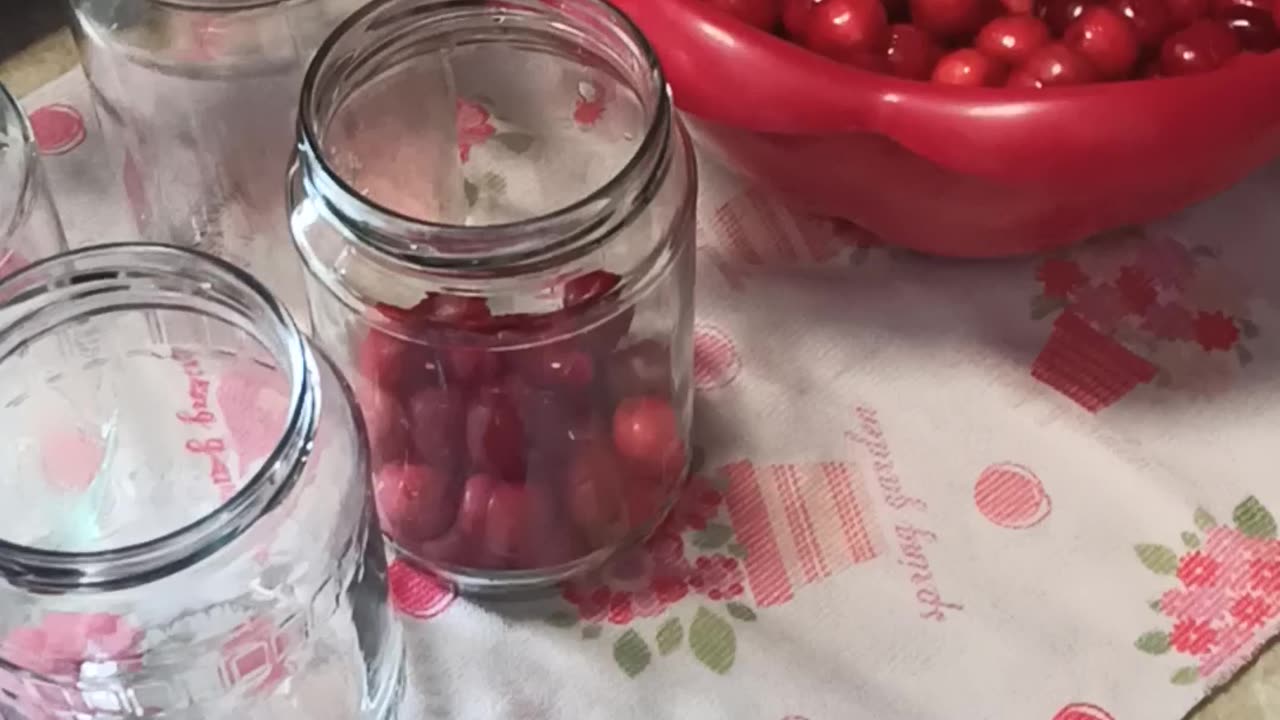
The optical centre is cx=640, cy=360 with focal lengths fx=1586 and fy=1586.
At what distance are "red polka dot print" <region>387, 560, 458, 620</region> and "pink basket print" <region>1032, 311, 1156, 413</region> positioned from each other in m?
0.22

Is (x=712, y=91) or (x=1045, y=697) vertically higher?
(x=712, y=91)

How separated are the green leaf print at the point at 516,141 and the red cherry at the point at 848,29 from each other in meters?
0.11

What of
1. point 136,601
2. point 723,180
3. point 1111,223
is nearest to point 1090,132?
point 1111,223

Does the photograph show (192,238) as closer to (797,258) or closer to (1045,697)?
(797,258)

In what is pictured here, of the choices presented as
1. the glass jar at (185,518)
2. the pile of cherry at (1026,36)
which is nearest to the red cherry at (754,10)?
the pile of cherry at (1026,36)

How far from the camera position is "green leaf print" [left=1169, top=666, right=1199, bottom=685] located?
49 cm

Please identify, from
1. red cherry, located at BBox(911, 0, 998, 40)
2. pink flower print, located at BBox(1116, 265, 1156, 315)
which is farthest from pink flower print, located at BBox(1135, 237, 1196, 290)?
red cherry, located at BBox(911, 0, 998, 40)

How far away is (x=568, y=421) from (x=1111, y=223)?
0.69ft

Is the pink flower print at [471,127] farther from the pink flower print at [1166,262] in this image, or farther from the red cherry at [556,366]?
the pink flower print at [1166,262]

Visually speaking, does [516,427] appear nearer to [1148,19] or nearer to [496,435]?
[496,435]

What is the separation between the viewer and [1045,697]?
491mm

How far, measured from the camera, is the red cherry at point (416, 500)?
50 centimetres

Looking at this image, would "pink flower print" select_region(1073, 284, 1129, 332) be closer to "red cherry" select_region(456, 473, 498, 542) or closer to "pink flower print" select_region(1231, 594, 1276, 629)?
"pink flower print" select_region(1231, 594, 1276, 629)

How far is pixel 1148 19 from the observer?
58 centimetres
